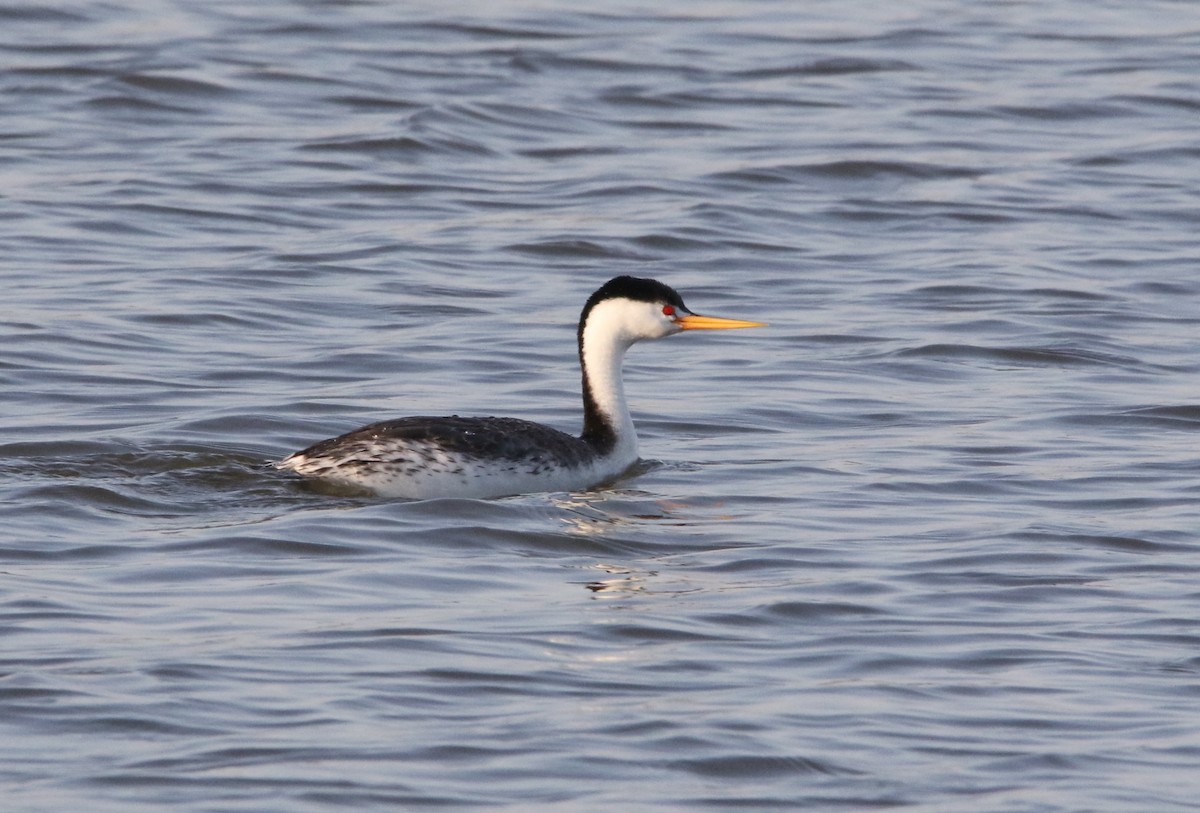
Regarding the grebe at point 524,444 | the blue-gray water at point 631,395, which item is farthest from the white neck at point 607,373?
the blue-gray water at point 631,395

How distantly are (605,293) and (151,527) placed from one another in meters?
2.77

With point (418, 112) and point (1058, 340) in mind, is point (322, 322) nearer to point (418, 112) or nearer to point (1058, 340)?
point (1058, 340)

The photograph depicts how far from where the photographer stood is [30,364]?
12.8 m

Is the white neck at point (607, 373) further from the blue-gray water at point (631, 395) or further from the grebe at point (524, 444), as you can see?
the blue-gray water at point (631, 395)

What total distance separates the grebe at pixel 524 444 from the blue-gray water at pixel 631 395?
0.18 meters

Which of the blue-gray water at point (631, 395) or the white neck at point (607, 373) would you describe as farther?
the white neck at point (607, 373)

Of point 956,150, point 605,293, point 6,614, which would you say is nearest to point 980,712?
point 6,614

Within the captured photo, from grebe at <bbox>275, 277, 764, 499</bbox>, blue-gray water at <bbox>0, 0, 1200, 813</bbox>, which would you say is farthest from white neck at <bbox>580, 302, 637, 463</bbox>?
blue-gray water at <bbox>0, 0, 1200, 813</bbox>

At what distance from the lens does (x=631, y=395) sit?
12961 millimetres

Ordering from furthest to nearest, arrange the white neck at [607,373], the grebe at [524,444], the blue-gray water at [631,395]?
the white neck at [607,373] → the grebe at [524,444] → the blue-gray water at [631,395]

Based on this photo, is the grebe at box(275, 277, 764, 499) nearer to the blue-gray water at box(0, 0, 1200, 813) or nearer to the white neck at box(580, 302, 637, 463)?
the white neck at box(580, 302, 637, 463)

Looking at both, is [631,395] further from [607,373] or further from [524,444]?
[524,444]

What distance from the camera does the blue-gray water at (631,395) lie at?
6816 millimetres

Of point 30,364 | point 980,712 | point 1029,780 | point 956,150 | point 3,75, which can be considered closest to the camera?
point 1029,780
